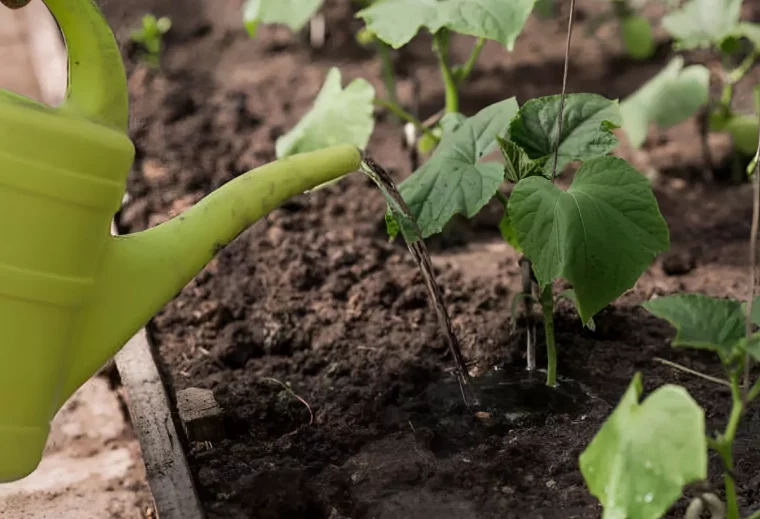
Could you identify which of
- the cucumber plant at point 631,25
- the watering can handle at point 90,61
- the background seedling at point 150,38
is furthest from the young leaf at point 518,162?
the background seedling at point 150,38

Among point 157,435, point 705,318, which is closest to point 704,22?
point 705,318

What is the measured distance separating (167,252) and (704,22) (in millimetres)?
1564

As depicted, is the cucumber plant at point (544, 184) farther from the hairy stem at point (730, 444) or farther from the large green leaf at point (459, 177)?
the hairy stem at point (730, 444)

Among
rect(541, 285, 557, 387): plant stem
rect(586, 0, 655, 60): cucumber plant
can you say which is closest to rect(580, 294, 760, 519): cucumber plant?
rect(541, 285, 557, 387): plant stem

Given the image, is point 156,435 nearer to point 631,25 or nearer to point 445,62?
point 445,62

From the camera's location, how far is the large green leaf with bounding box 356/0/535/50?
159cm

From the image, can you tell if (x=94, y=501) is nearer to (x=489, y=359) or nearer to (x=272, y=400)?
(x=272, y=400)

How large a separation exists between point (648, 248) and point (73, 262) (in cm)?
76

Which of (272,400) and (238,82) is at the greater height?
(238,82)

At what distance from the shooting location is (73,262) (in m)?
1.19

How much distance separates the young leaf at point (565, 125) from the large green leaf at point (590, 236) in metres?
0.16

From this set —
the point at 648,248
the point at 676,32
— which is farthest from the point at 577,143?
the point at 676,32

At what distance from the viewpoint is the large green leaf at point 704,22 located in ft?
7.59

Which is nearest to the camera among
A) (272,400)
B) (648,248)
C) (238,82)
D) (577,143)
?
(648,248)
